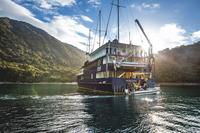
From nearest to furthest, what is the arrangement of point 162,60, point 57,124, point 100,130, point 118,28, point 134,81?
point 100,130 → point 57,124 → point 134,81 → point 118,28 → point 162,60

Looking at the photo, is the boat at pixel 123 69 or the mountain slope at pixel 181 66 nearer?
the boat at pixel 123 69

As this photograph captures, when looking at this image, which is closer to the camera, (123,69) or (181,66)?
(123,69)

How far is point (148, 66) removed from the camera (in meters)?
58.7

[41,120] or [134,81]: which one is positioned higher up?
[134,81]

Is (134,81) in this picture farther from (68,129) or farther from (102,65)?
(68,129)

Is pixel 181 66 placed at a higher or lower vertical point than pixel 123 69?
higher

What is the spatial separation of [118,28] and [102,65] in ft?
57.9

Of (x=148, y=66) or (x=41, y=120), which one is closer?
(x=41, y=120)

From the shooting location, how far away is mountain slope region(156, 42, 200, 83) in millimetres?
151125

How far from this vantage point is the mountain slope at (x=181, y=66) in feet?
496

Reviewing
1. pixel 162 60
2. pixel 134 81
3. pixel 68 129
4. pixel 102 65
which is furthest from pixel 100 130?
pixel 162 60

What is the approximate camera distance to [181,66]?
17000cm

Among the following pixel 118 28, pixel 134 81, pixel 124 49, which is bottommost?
pixel 134 81

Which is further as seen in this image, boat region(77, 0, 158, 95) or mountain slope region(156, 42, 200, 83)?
mountain slope region(156, 42, 200, 83)
